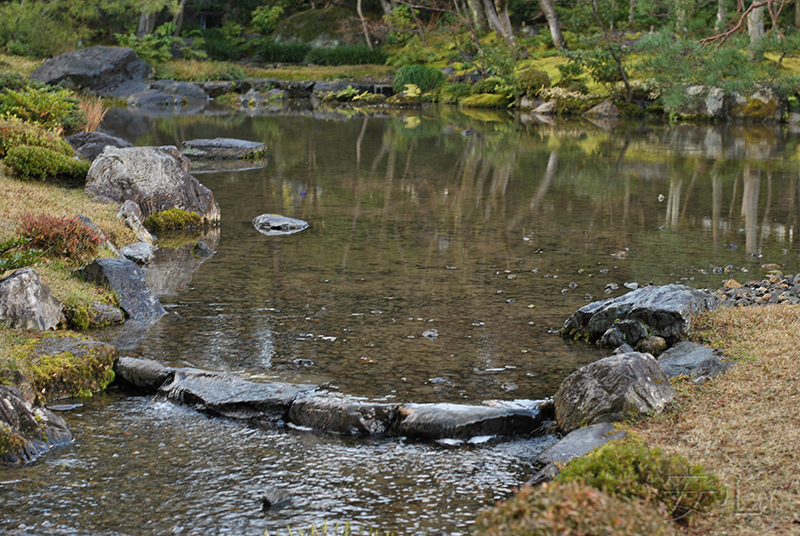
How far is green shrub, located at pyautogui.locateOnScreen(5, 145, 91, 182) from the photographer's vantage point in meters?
12.6

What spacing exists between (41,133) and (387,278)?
8.25 meters

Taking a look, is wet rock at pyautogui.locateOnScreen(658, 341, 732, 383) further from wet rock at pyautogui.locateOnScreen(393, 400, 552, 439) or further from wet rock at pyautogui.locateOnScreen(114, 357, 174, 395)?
wet rock at pyautogui.locateOnScreen(114, 357, 174, 395)

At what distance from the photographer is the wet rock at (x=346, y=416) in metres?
5.79

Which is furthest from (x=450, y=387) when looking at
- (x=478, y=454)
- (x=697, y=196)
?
(x=697, y=196)

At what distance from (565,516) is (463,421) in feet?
8.58

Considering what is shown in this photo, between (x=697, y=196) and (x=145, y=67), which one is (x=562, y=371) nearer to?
(x=697, y=196)

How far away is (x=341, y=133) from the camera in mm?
26000

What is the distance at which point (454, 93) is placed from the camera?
4044cm

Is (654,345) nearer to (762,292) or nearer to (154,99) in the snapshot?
(762,292)

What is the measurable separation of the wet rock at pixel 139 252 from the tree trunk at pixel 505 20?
34.3 m

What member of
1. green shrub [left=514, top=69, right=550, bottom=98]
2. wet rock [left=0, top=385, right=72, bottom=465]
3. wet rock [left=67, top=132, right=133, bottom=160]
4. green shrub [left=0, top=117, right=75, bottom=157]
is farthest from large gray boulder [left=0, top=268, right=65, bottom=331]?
green shrub [left=514, top=69, right=550, bottom=98]

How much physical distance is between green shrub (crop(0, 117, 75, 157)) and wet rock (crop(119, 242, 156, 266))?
389 centimetres

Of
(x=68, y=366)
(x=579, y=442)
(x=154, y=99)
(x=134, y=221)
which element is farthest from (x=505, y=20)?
(x=579, y=442)

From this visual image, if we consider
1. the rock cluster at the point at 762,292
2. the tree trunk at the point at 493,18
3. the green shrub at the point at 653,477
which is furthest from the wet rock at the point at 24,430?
the tree trunk at the point at 493,18
